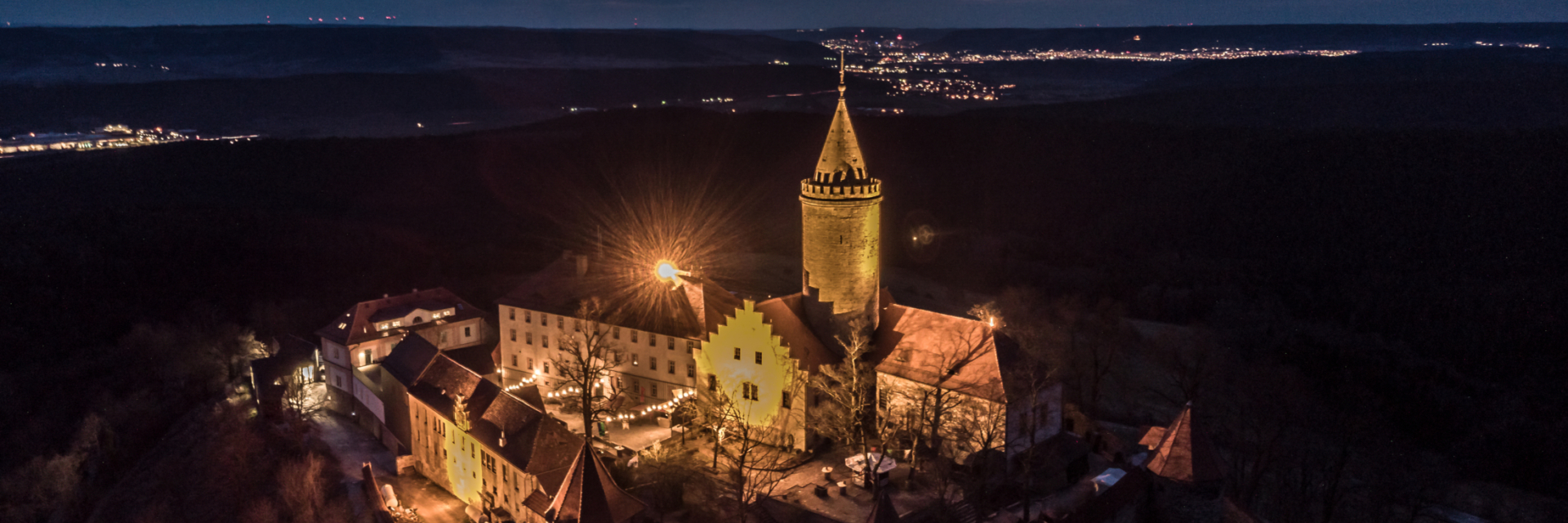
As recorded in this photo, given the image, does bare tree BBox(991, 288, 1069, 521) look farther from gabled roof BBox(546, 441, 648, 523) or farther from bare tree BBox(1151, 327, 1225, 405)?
bare tree BBox(1151, 327, 1225, 405)

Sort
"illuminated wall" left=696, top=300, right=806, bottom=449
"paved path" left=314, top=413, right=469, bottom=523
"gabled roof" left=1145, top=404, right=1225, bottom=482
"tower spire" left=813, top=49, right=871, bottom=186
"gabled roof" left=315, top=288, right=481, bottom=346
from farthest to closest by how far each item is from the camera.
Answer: "gabled roof" left=315, top=288, right=481, bottom=346 < "illuminated wall" left=696, top=300, right=806, bottom=449 < "tower spire" left=813, top=49, right=871, bottom=186 < "paved path" left=314, top=413, right=469, bottom=523 < "gabled roof" left=1145, top=404, right=1225, bottom=482

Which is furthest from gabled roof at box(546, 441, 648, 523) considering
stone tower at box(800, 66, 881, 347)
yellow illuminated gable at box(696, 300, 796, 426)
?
stone tower at box(800, 66, 881, 347)

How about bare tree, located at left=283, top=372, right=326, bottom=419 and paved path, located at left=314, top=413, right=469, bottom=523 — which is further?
bare tree, located at left=283, top=372, right=326, bottom=419

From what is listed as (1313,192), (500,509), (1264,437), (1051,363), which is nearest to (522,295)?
(500,509)

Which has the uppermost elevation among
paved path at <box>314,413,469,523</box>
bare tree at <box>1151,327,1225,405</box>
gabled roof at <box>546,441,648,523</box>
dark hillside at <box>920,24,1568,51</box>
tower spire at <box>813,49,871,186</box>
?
dark hillside at <box>920,24,1568,51</box>

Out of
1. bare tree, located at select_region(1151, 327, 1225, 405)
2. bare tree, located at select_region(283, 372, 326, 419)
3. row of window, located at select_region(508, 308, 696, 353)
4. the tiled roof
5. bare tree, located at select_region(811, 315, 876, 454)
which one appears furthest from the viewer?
bare tree, located at select_region(1151, 327, 1225, 405)

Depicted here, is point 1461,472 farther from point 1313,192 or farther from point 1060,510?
point 1313,192

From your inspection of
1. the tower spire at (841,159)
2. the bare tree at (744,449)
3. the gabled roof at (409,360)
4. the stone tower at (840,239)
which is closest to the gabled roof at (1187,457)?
the stone tower at (840,239)
